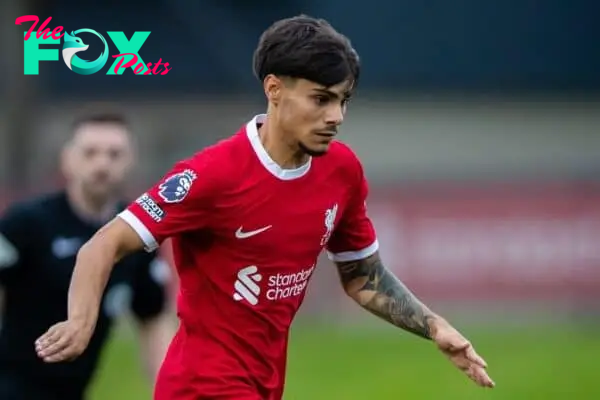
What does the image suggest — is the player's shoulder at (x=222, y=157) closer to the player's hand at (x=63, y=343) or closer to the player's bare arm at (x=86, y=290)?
the player's bare arm at (x=86, y=290)

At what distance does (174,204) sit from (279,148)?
50 centimetres

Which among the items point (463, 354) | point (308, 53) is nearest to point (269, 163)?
point (308, 53)

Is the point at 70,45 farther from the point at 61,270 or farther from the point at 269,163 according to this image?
the point at 269,163

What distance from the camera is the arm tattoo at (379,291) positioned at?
21.5 feet

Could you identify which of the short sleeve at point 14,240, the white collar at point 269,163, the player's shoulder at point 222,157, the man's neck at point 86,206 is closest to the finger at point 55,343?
the player's shoulder at point 222,157

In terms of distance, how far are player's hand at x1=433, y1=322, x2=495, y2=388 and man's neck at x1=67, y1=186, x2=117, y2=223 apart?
2127 mm

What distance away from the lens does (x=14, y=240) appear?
24.3 feet

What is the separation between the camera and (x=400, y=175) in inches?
829

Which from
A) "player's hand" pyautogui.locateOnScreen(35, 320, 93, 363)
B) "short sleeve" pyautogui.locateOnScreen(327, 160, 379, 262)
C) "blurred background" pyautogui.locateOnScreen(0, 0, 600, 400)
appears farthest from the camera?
"blurred background" pyautogui.locateOnScreen(0, 0, 600, 400)

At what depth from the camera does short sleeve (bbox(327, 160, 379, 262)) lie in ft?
21.0

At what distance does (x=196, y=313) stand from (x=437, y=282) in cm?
1304

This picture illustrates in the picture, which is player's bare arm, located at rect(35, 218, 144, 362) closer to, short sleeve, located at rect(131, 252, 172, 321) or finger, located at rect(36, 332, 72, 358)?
finger, located at rect(36, 332, 72, 358)

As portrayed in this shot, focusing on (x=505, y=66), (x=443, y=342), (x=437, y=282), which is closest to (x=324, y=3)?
(x=505, y=66)

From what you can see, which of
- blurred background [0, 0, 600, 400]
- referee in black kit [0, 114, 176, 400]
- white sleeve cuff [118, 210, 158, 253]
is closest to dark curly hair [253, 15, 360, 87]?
white sleeve cuff [118, 210, 158, 253]
